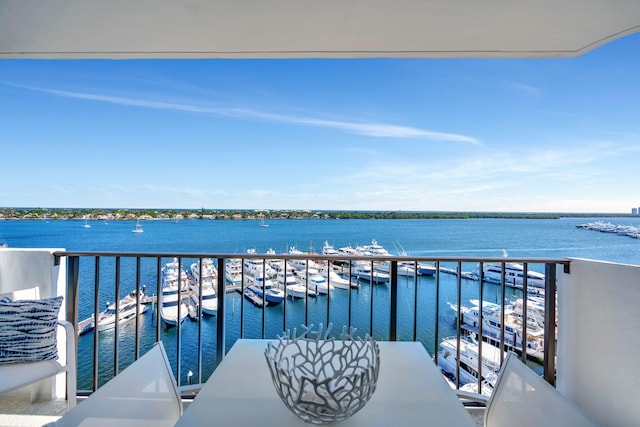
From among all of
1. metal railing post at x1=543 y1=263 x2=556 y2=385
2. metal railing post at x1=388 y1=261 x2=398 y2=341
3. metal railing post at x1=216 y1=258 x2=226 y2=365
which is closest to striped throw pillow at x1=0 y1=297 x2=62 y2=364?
metal railing post at x1=216 y1=258 x2=226 y2=365

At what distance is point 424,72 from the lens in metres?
8.99

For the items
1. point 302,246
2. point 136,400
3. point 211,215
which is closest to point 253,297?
point 211,215

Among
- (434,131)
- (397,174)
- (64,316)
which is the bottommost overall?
(64,316)

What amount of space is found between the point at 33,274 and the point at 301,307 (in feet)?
24.4

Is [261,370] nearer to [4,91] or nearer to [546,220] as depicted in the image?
[546,220]

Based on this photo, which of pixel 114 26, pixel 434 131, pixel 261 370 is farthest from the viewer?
pixel 434 131

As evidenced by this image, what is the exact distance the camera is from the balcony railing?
2.25 m

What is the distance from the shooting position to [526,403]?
1.02 metres

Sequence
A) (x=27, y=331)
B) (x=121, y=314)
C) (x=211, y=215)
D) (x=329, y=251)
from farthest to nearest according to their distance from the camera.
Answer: (x=211, y=215) → (x=121, y=314) → (x=329, y=251) → (x=27, y=331)

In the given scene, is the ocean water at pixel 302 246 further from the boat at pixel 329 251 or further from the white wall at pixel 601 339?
the white wall at pixel 601 339

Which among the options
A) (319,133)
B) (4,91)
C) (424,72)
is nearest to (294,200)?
(319,133)

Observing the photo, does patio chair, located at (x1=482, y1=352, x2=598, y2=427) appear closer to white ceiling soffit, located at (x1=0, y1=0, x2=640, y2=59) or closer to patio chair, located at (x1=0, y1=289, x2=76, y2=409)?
white ceiling soffit, located at (x1=0, y1=0, x2=640, y2=59)

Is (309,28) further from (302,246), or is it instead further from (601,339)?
(302,246)

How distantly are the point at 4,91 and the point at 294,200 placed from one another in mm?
9008
